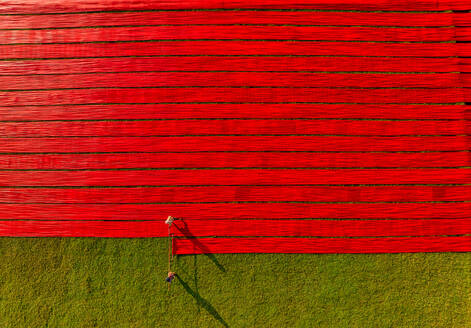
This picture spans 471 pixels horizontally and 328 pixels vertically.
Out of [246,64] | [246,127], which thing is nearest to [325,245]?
[246,127]

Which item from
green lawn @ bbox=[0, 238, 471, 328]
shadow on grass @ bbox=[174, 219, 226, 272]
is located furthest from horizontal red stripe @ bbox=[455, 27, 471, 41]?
shadow on grass @ bbox=[174, 219, 226, 272]

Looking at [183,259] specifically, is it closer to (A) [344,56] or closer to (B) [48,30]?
Answer: (A) [344,56]

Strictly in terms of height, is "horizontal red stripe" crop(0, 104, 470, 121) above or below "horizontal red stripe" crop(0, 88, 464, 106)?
below

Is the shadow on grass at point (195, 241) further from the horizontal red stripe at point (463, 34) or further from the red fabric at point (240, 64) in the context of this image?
the horizontal red stripe at point (463, 34)

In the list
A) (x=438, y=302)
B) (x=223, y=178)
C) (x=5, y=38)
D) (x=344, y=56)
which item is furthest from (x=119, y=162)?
(x=438, y=302)

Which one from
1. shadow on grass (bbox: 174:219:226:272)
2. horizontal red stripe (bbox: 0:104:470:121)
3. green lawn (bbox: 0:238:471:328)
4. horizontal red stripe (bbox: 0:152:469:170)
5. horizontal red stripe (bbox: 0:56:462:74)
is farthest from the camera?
horizontal red stripe (bbox: 0:56:462:74)

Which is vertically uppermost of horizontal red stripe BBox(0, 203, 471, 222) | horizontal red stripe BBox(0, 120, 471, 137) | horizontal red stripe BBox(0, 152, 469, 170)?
horizontal red stripe BBox(0, 120, 471, 137)

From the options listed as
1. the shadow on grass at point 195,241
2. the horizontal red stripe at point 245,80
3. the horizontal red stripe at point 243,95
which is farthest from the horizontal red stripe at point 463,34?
the shadow on grass at point 195,241

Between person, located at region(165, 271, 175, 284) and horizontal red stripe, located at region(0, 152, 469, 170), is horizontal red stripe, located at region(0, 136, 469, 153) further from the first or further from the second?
person, located at region(165, 271, 175, 284)
